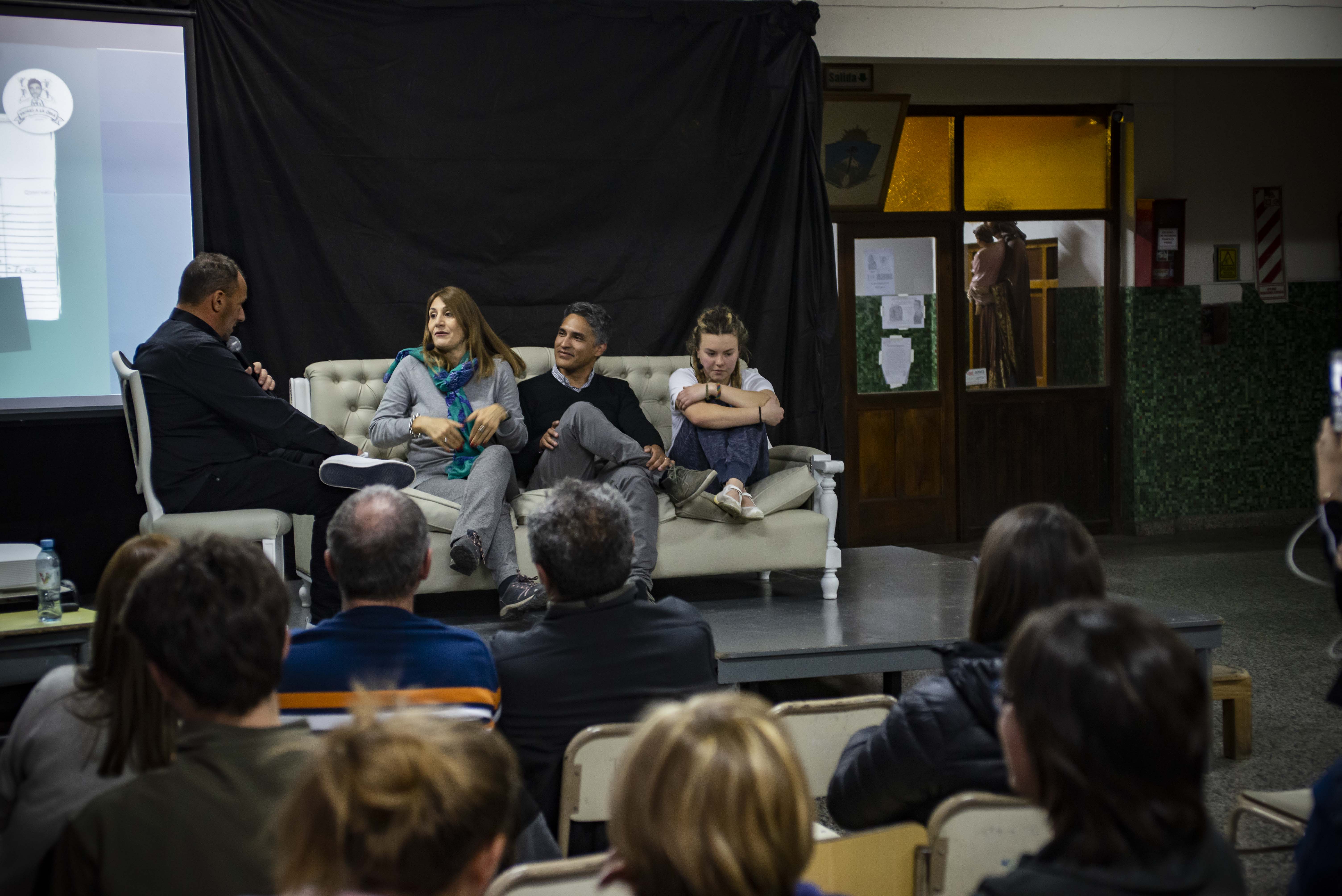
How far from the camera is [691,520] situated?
12.7 feet

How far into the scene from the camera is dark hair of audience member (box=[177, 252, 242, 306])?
3607 millimetres

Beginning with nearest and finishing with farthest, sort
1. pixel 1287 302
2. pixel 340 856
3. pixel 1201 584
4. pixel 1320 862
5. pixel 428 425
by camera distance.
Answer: pixel 340 856 < pixel 1320 862 < pixel 428 425 < pixel 1201 584 < pixel 1287 302

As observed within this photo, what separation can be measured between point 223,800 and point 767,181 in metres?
4.12

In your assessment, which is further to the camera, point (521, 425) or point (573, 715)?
point (521, 425)

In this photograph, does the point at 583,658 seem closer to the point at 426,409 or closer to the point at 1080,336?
the point at 426,409

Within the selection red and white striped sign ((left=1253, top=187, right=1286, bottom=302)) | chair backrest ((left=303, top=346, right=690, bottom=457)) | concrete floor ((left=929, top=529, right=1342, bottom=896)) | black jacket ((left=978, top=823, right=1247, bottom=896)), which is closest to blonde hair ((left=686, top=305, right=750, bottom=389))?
chair backrest ((left=303, top=346, right=690, bottom=457))

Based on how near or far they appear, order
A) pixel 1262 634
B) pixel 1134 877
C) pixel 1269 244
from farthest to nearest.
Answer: pixel 1269 244, pixel 1262 634, pixel 1134 877

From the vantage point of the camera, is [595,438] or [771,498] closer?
[595,438]

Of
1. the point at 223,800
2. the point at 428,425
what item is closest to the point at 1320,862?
the point at 223,800

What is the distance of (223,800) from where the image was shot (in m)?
1.23

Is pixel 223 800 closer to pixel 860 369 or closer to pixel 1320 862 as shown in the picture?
pixel 1320 862

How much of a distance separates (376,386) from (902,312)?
11.0 ft

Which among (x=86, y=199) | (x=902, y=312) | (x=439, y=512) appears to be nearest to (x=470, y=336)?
(x=439, y=512)

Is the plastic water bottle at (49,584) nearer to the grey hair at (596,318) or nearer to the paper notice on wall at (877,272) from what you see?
the grey hair at (596,318)
